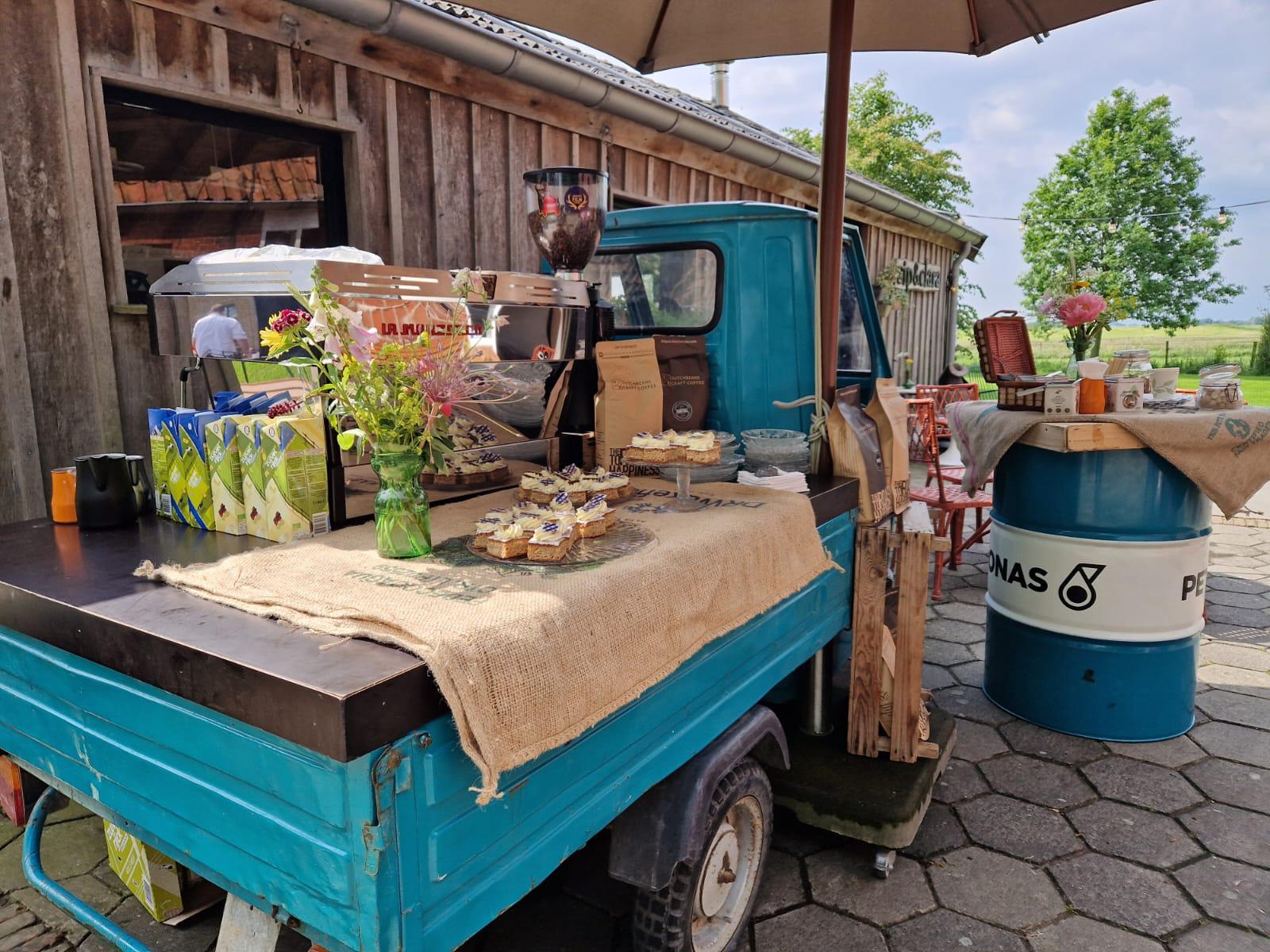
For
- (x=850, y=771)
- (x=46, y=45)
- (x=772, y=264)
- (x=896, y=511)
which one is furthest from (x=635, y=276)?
(x=46, y=45)

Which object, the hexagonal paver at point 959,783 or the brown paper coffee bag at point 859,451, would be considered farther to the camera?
the hexagonal paver at point 959,783

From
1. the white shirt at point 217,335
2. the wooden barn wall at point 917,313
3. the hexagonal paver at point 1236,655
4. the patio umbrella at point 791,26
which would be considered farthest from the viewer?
the wooden barn wall at point 917,313

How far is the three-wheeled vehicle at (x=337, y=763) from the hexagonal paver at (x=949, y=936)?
A: 461 mm

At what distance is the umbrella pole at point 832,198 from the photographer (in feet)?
8.91

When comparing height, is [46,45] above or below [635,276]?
above

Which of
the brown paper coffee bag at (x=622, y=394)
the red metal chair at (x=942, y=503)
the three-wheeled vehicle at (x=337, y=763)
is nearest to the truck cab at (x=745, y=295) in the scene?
the brown paper coffee bag at (x=622, y=394)

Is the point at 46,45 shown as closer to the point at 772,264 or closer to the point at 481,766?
the point at 772,264

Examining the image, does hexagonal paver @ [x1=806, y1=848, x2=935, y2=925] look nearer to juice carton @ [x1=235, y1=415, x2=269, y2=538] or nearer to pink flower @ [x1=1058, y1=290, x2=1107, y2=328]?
juice carton @ [x1=235, y1=415, x2=269, y2=538]

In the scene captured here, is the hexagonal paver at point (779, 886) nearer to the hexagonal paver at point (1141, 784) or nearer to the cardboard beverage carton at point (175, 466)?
the hexagonal paver at point (1141, 784)

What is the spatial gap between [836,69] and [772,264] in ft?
2.18

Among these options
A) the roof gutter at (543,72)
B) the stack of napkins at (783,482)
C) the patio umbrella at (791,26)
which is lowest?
the stack of napkins at (783,482)

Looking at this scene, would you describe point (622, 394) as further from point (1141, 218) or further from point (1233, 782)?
point (1141, 218)

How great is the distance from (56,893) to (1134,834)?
3241 mm

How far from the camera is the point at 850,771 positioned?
9.07 feet
